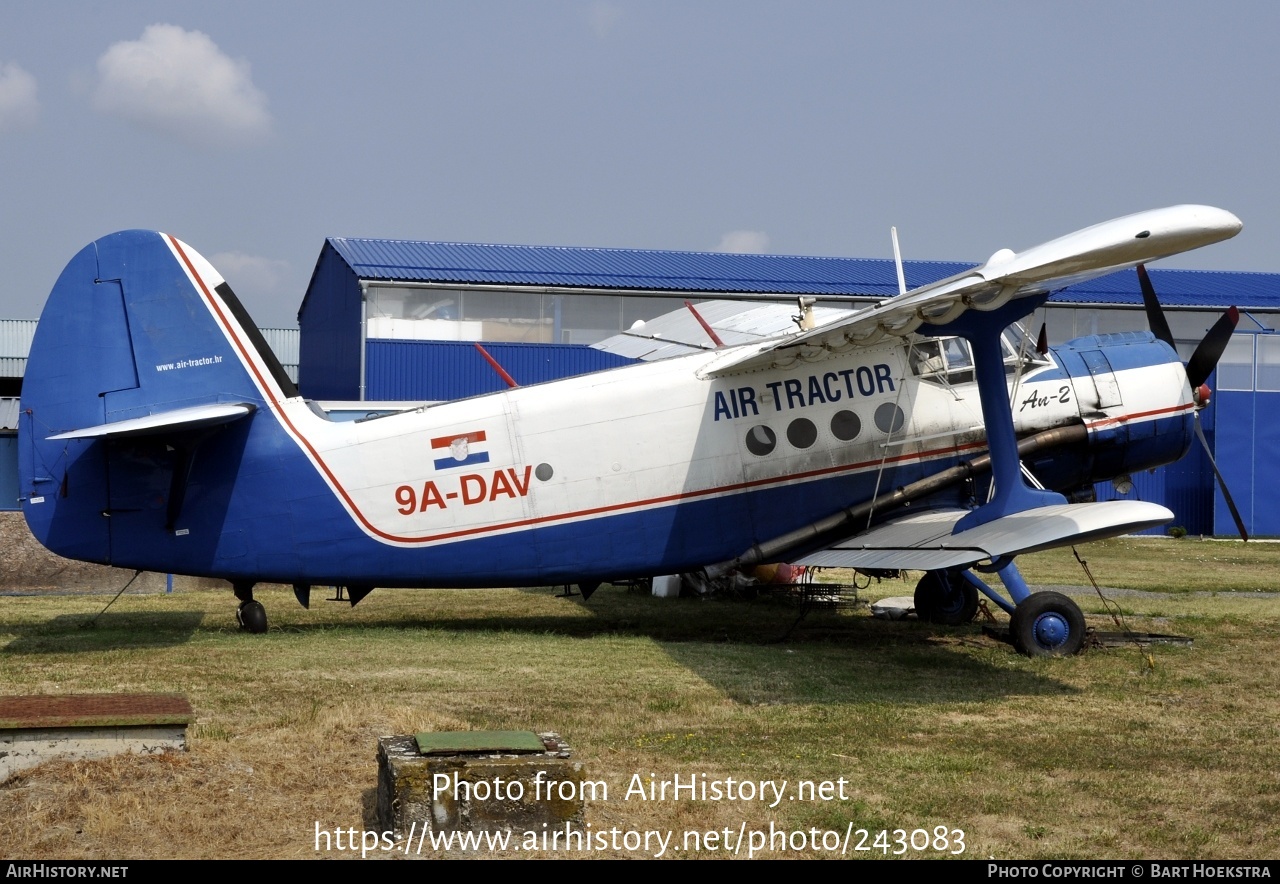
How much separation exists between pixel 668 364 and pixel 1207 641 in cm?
663

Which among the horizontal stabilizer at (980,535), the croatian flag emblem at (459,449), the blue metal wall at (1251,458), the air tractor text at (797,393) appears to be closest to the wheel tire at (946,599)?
the horizontal stabilizer at (980,535)

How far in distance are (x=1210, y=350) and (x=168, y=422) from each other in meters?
11.3

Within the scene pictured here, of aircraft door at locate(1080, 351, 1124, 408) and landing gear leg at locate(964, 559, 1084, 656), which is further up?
aircraft door at locate(1080, 351, 1124, 408)

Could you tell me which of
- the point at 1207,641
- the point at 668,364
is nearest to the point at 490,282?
the point at 668,364

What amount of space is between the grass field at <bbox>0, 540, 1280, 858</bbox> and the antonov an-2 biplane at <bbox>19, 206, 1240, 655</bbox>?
996 millimetres

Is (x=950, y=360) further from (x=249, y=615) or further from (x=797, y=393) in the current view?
(x=249, y=615)

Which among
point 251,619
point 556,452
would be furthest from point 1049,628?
point 251,619

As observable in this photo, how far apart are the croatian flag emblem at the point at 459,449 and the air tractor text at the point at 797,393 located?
2.54m

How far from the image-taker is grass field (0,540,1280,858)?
6.41 meters

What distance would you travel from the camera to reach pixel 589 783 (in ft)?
22.9

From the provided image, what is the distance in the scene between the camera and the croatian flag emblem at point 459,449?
1280 cm

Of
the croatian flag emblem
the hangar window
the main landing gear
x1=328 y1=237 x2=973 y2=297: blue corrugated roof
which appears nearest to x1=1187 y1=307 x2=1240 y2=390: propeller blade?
the main landing gear

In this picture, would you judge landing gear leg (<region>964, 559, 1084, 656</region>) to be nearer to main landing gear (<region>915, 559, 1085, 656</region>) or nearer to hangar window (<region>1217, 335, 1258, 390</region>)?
main landing gear (<region>915, 559, 1085, 656</region>)

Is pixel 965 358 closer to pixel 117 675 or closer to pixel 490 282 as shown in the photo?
pixel 117 675
